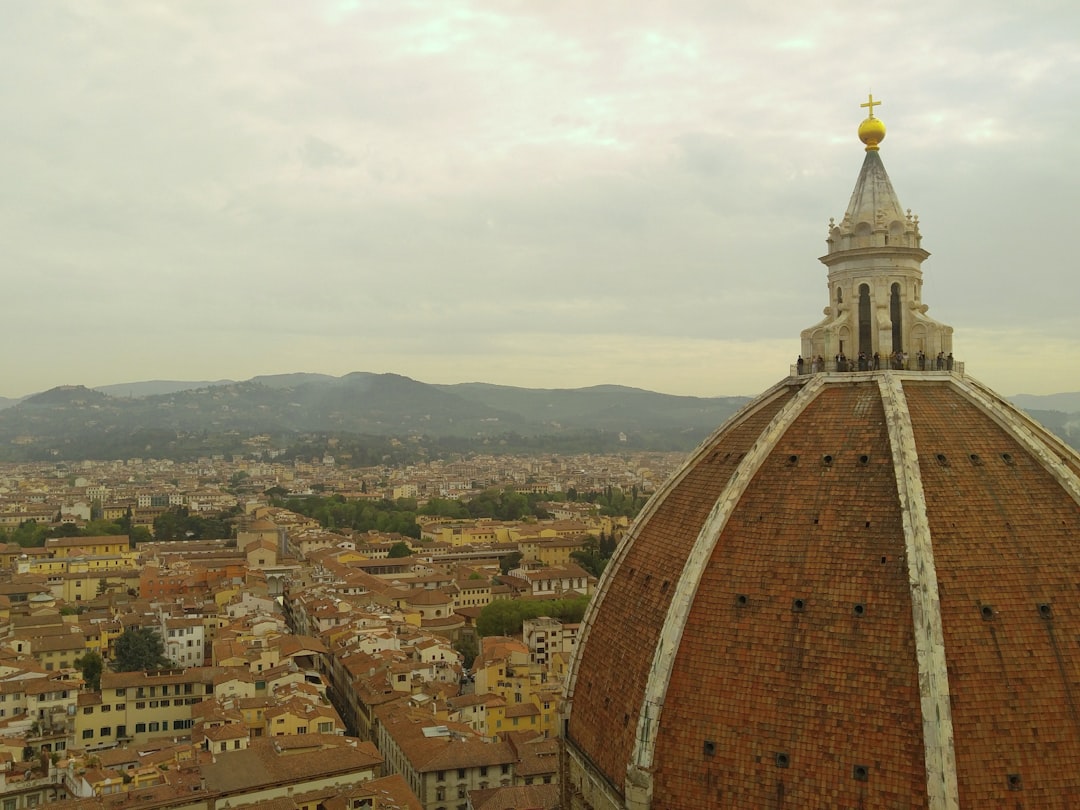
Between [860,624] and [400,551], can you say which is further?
[400,551]

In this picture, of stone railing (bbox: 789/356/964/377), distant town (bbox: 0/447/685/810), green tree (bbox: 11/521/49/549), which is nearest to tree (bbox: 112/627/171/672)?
distant town (bbox: 0/447/685/810)

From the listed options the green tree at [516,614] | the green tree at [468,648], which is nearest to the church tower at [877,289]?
the green tree at [468,648]

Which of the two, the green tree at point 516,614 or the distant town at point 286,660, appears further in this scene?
the green tree at point 516,614

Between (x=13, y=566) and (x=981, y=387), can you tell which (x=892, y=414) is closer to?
(x=981, y=387)

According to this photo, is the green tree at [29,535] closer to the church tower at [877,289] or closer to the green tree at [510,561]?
the green tree at [510,561]

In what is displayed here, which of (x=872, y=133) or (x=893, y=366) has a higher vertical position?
(x=872, y=133)

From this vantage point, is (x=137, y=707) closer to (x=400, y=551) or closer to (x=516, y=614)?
(x=516, y=614)

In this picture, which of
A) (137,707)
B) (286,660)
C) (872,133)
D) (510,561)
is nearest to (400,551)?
(510,561)
